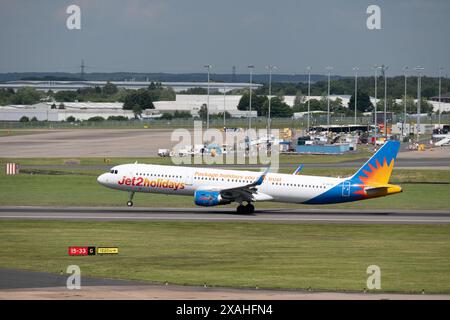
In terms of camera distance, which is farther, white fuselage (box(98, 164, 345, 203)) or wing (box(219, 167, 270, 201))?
white fuselage (box(98, 164, 345, 203))

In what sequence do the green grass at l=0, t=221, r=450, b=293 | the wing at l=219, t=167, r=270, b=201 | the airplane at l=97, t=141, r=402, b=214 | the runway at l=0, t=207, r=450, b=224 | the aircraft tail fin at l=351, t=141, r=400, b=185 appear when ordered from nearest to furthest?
the green grass at l=0, t=221, r=450, b=293 < the runway at l=0, t=207, r=450, b=224 < the wing at l=219, t=167, r=270, b=201 < the airplane at l=97, t=141, r=402, b=214 < the aircraft tail fin at l=351, t=141, r=400, b=185

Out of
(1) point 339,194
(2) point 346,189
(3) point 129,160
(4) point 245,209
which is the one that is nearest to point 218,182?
(4) point 245,209

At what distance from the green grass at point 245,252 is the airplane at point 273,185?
6.61 m

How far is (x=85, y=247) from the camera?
5931cm

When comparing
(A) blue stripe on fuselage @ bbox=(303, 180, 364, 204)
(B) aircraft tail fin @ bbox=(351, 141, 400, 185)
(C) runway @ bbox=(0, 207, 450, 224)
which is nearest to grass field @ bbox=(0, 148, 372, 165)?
(C) runway @ bbox=(0, 207, 450, 224)

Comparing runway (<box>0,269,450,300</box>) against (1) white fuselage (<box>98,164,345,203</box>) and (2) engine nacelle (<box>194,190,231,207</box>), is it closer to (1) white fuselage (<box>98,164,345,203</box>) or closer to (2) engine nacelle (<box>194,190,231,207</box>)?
(2) engine nacelle (<box>194,190,231,207</box>)

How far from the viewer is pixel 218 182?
78.8m

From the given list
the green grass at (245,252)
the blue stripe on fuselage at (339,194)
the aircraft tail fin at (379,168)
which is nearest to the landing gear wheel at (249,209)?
the blue stripe on fuselage at (339,194)

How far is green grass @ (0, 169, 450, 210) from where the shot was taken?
85.1 m

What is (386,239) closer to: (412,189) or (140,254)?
(140,254)

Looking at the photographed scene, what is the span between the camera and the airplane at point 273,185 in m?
77.4

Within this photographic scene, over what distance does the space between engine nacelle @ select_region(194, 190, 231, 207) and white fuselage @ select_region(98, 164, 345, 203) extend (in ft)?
2.86
